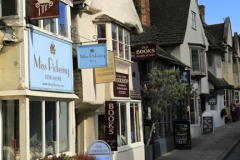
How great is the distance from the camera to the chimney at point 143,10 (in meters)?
20.3

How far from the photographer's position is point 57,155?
8.84 m

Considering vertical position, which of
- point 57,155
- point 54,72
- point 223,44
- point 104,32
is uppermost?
point 223,44

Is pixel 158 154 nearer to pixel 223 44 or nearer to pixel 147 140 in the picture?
pixel 147 140

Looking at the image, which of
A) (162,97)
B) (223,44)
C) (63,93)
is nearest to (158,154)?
(162,97)

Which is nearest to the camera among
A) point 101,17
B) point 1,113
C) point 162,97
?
point 1,113

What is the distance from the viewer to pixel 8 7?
8227mm

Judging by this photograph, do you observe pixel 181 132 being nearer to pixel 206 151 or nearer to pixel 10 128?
pixel 206 151

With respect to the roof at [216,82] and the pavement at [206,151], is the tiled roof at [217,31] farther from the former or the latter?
the pavement at [206,151]

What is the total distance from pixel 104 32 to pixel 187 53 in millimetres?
12025

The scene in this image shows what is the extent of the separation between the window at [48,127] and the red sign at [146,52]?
21.3 ft

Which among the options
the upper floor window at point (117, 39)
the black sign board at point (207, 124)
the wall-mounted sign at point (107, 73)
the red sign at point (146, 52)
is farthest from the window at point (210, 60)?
the wall-mounted sign at point (107, 73)

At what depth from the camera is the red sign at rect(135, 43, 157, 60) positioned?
50.0ft

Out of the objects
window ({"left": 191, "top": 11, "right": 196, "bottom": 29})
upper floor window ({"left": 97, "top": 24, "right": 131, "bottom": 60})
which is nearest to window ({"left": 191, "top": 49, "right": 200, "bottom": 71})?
window ({"left": 191, "top": 11, "right": 196, "bottom": 29})

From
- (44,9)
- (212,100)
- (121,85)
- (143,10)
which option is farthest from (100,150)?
(212,100)
